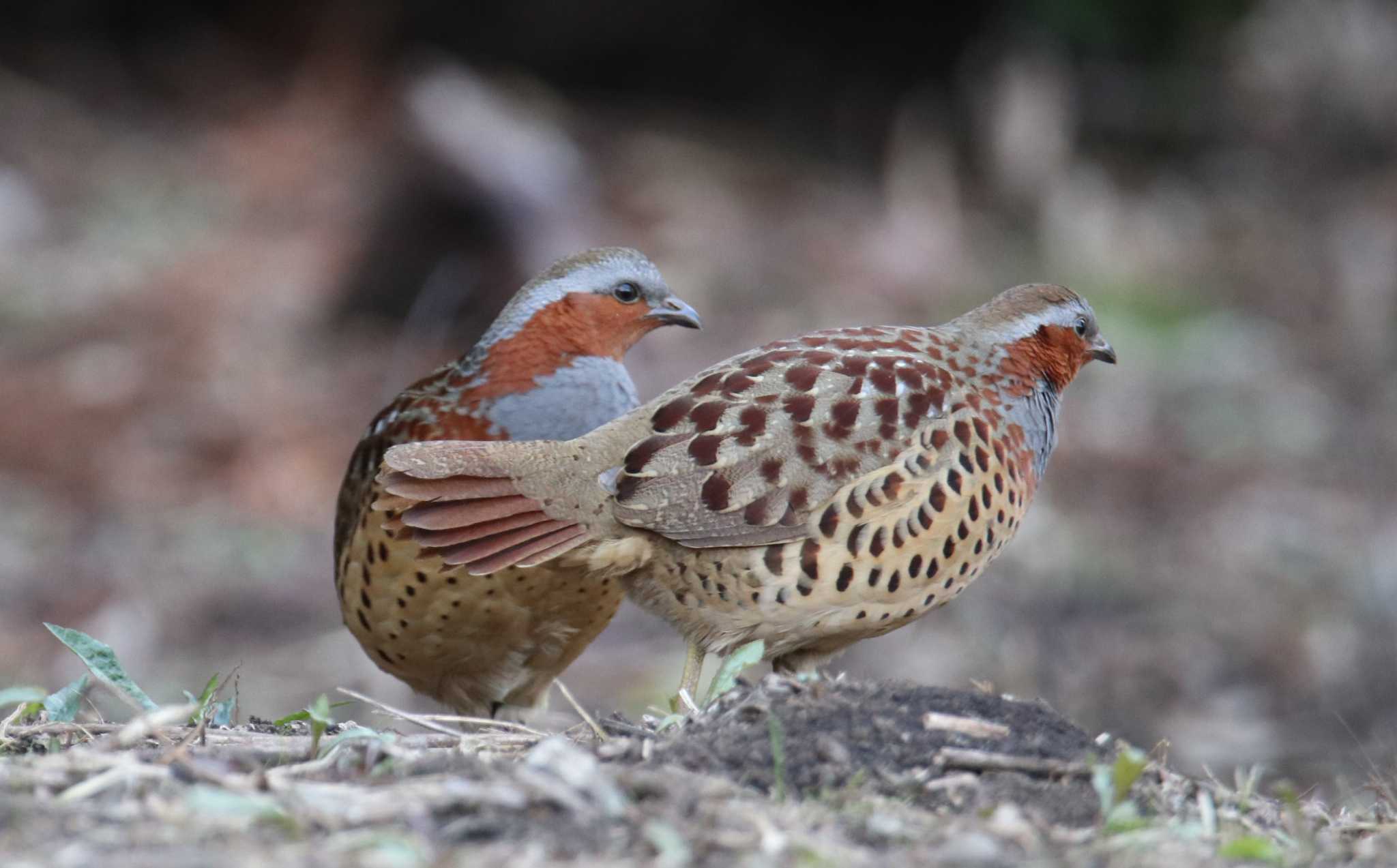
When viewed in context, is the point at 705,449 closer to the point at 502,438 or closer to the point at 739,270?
the point at 502,438

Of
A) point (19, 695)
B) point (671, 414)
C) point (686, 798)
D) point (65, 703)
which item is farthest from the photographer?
point (671, 414)

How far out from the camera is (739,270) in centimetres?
1080

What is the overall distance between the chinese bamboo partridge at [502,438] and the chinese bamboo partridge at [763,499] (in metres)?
0.40

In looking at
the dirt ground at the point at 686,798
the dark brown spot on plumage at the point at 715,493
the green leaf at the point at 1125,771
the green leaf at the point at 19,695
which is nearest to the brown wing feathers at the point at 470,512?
the dark brown spot on plumage at the point at 715,493

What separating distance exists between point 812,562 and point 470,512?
88cm

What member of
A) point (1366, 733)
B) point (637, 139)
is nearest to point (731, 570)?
point (1366, 733)

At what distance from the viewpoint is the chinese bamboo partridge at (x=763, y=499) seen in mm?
4316

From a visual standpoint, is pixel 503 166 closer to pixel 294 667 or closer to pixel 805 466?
pixel 294 667

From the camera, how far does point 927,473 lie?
14.6 ft

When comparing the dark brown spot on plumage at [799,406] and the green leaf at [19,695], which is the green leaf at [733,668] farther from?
A: the green leaf at [19,695]

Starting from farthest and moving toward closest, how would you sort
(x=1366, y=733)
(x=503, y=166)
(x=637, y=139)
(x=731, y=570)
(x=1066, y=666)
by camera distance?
(x=637, y=139) → (x=503, y=166) → (x=1066, y=666) → (x=1366, y=733) → (x=731, y=570)

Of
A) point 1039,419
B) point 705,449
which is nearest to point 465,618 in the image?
point 705,449

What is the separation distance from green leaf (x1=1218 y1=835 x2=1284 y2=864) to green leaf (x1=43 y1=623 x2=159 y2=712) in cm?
249

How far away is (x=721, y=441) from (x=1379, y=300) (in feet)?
26.9
